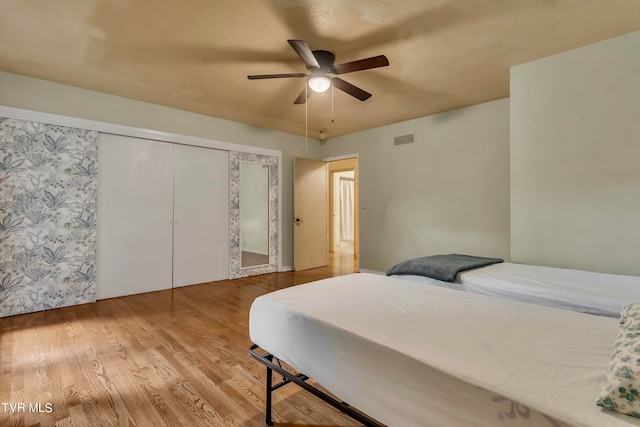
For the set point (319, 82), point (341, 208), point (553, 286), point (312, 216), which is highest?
point (319, 82)

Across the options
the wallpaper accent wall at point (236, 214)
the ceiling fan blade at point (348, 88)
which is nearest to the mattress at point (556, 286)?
the ceiling fan blade at point (348, 88)

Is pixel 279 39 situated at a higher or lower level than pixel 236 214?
higher

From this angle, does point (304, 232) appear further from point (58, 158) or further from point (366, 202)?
point (58, 158)

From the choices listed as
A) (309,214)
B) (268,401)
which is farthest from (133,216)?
(268,401)

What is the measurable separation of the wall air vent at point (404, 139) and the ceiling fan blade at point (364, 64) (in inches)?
96.0

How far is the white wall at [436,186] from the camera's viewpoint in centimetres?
381

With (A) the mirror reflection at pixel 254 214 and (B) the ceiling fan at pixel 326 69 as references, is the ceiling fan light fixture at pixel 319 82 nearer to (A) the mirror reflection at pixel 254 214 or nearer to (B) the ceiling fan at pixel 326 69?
(B) the ceiling fan at pixel 326 69

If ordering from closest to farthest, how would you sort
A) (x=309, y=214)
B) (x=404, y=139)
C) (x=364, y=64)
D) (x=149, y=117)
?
(x=364, y=64), (x=149, y=117), (x=404, y=139), (x=309, y=214)

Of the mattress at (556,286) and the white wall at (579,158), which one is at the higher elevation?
the white wall at (579,158)

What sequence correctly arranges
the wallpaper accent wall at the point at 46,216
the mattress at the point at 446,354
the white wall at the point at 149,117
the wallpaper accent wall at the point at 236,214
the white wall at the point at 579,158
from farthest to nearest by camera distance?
the wallpaper accent wall at the point at 236,214 < the white wall at the point at 149,117 < the wallpaper accent wall at the point at 46,216 < the white wall at the point at 579,158 < the mattress at the point at 446,354

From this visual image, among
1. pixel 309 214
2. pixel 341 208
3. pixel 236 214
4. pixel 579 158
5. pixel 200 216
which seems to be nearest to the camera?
pixel 579 158

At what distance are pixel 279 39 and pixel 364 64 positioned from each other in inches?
29.6

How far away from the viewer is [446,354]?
3.24 ft

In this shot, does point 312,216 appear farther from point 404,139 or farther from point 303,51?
point 303,51
